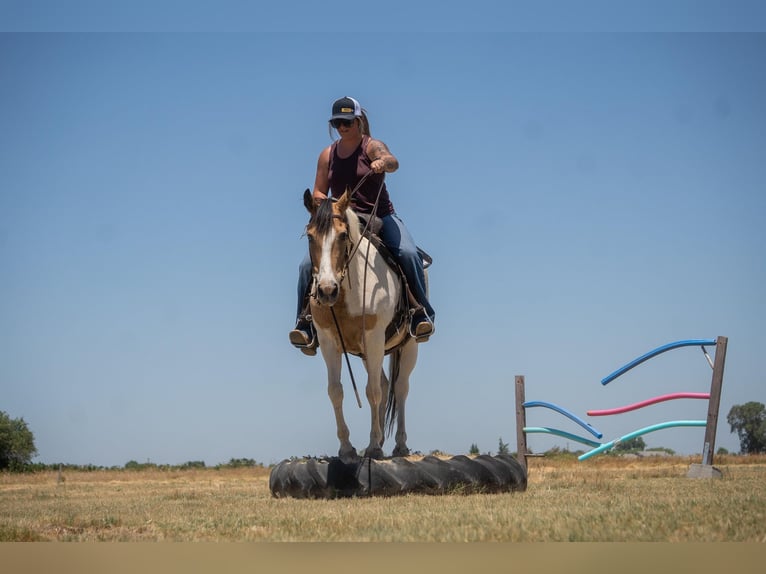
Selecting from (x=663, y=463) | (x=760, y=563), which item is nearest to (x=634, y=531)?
(x=760, y=563)

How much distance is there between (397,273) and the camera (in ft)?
33.8

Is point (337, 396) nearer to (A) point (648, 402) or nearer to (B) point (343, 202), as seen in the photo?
(B) point (343, 202)

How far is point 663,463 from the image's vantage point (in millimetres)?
17891

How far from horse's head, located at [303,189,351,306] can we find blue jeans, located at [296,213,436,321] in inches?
45.3

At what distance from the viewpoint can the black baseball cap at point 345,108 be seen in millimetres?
10344

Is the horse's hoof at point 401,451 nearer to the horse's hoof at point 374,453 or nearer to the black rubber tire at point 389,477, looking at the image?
the horse's hoof at point 374,453

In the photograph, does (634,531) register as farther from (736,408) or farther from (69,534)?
(736,408)

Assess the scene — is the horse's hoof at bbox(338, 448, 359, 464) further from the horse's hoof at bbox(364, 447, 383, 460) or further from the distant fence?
the distant fence

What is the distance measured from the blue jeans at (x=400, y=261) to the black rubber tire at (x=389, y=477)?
187 centimetres

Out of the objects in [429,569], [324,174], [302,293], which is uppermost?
[324,174]

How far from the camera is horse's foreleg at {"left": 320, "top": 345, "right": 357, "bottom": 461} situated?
9805 mm

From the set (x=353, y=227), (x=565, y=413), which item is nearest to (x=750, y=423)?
(x=565, y=413)

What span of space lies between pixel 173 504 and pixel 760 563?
20.7 feet

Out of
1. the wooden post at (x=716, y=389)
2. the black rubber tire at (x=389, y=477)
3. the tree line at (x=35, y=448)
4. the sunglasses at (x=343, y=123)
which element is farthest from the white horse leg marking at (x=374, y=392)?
the tree line at (x=35, y=448)
